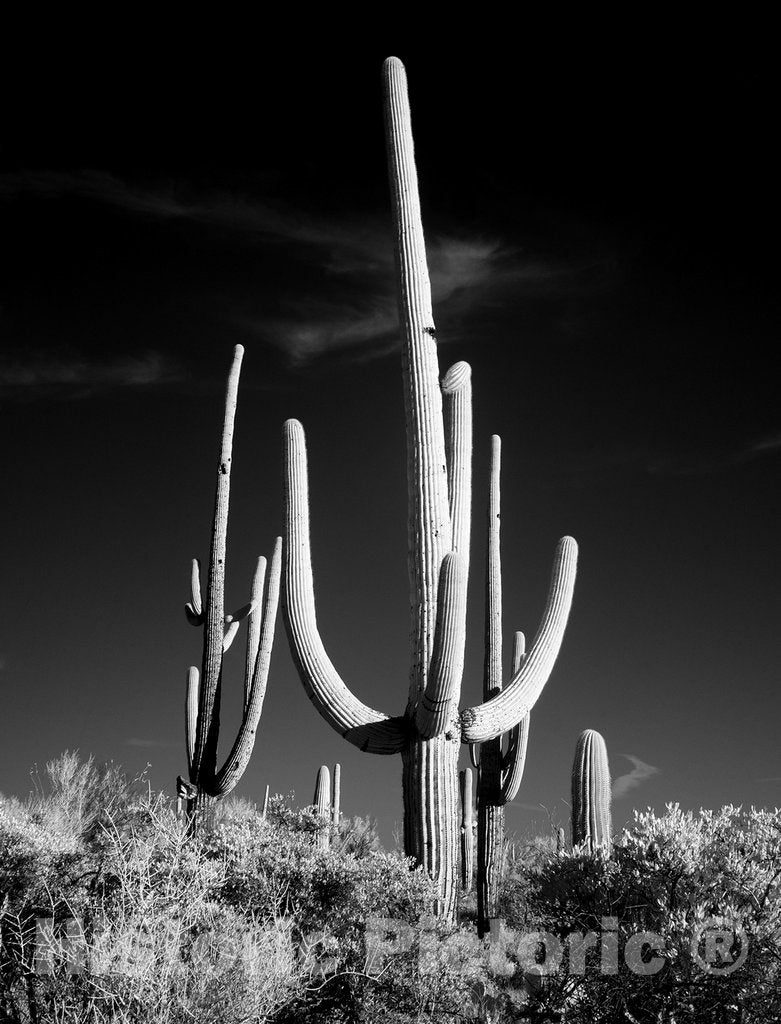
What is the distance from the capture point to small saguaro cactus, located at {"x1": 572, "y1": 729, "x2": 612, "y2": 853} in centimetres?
1083

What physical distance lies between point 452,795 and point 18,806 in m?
13.8

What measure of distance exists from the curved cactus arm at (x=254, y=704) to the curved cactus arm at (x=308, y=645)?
14.3ft

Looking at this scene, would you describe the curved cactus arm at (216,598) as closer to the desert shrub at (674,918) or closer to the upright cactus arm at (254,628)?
the upright cactus arm at (254,628)

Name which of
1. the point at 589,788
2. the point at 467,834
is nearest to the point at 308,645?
the point at 589,788

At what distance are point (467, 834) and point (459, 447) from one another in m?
9.05

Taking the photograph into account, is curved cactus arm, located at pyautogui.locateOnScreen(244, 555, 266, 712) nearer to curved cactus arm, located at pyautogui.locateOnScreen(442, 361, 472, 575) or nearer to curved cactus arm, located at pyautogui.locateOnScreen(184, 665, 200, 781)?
curved cactus arm, located at pyautogui.locateOnScreen(184, 665, 200, 781)

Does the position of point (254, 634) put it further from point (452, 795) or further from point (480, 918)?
point (452, 795)

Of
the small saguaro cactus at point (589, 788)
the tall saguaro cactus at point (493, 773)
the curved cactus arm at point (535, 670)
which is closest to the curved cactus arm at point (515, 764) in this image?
the tall saguaro cactus at point (493, 773)

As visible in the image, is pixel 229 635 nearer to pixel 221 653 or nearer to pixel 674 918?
pixel 221 653

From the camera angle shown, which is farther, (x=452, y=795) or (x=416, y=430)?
(x=416, y=430)

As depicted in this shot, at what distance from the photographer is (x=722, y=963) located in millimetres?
5688

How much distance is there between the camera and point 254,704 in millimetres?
13695

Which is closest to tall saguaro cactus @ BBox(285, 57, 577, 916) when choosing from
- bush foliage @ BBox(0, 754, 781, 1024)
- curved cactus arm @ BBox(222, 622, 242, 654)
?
bush foliage @ BBox(0, 754, 781, 1024)

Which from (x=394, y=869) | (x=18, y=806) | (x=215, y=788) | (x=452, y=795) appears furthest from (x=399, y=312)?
(x=18, y=806)
